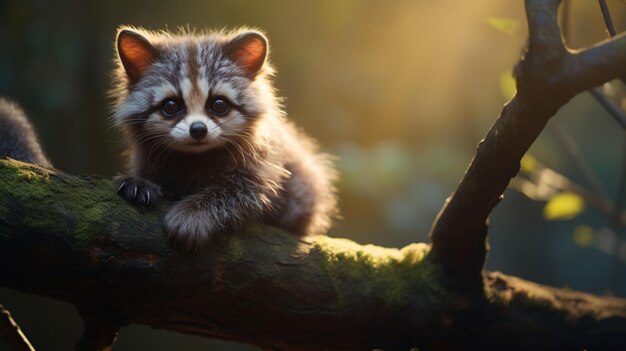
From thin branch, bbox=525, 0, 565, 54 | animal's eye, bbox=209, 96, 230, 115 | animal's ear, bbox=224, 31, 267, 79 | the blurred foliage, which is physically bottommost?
thin branch, bbox=525, 0, 565, 54

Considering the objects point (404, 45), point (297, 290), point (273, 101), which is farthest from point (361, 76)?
point (297, 290)

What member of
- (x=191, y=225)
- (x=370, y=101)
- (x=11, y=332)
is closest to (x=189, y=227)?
(x=191, y=225)

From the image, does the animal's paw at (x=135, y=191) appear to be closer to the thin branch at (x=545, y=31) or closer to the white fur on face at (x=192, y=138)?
the white fur on face at (x=192, y=138)

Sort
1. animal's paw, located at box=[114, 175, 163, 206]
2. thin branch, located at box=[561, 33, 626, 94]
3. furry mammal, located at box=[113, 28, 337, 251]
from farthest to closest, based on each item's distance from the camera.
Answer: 1. furry mammal, located at box=[113, 28, 337, 251]
2. animal's paw, located at box=[114, 175, 163, 206]
3. thin branch, located at box=[561, 33, 626, 94]

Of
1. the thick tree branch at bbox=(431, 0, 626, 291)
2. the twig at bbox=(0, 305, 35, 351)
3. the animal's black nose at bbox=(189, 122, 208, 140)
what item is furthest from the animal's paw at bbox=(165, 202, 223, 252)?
the thick tree branch at bbox=(431, 0, 626, 291)

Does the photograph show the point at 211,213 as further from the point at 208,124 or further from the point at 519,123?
the point at 519,123

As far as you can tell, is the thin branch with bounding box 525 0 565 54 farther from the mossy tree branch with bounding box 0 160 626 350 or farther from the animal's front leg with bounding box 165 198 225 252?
the animal's front leg with bounding box 165 198 225 252
